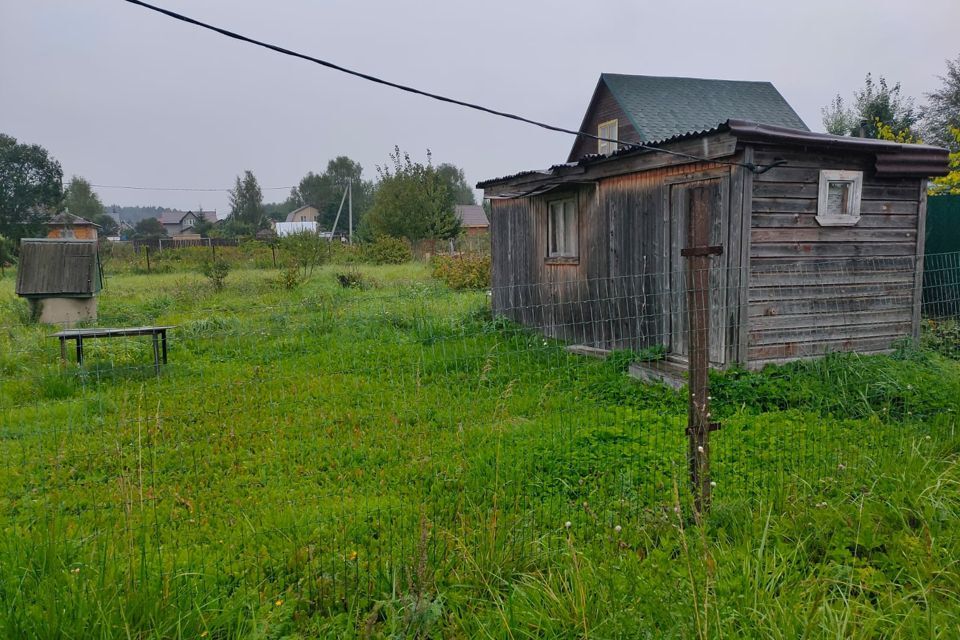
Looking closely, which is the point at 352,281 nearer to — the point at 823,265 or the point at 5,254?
the point at 823,265

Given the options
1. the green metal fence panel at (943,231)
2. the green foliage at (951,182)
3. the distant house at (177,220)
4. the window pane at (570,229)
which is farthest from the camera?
the distant house at (177,220)

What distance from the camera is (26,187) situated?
4081 centimetres

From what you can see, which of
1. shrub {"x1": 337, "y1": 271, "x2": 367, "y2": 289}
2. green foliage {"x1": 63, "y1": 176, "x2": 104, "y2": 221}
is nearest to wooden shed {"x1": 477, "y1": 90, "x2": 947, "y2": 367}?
shrub {"x1": 337, "y1": 271, "x2": 367, "y2": 289}

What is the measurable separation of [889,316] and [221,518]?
8.06 metres

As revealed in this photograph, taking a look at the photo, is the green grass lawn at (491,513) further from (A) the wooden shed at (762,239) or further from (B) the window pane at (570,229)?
(B) the window pane at (570,229)

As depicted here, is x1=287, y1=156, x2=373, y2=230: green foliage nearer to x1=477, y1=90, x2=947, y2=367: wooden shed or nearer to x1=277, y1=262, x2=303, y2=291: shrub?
x1=277, y1=262, x2=303, y2=291: shrub

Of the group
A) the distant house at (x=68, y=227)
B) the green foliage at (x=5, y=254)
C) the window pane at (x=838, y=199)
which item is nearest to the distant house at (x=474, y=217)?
the distant house at (x=68, y=227)

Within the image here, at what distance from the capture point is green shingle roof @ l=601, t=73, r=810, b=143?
17531mm

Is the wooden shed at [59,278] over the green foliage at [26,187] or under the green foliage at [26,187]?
under

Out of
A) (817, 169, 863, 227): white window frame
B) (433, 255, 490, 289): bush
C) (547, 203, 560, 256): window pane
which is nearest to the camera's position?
(817, 169, 863, 227): white window frame

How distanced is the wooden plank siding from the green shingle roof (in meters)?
9.14

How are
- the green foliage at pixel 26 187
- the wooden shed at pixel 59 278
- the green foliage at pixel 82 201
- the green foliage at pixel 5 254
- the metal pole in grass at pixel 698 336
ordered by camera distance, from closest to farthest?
the metal pole in grass at pixel 698 336 < the wooden shed at pixel 59 278 < the green foliage at pixel 5 254 < the green foliage at pixel 26 187 < the green foliage at pixel 82 201

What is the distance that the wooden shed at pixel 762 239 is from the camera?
23.6 feet

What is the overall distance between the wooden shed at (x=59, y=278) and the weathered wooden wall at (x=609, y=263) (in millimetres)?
7532
